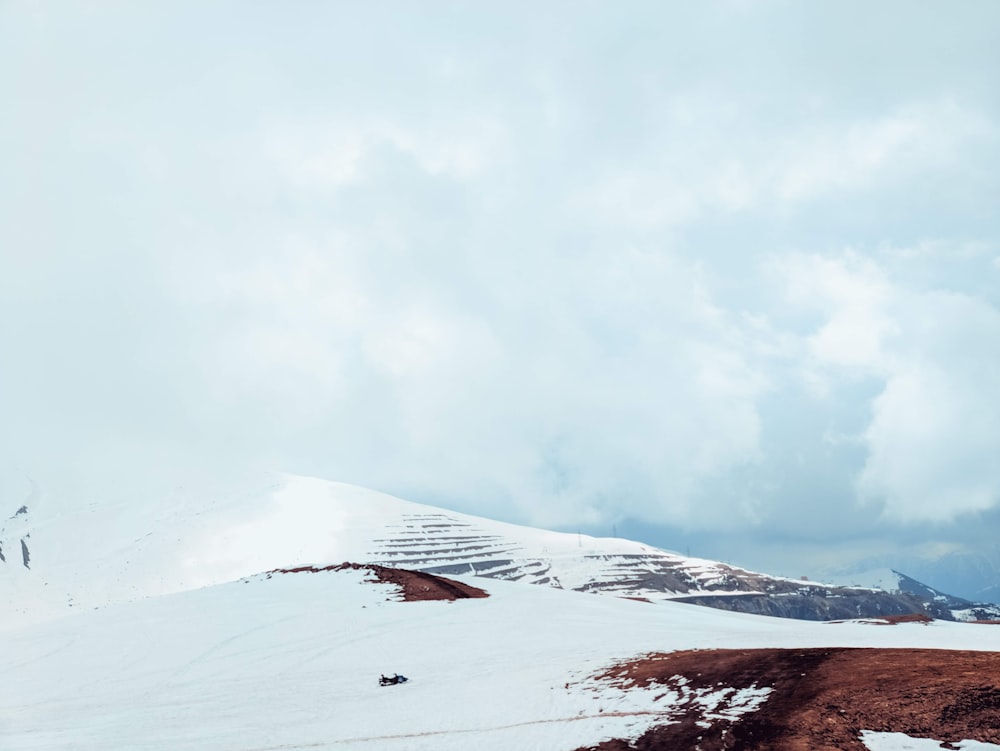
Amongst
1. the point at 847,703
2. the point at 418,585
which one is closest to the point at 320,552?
the point at 418,585

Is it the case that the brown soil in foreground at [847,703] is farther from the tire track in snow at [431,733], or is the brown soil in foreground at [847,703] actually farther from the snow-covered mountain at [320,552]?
the snow-covered mountain at [320,552]

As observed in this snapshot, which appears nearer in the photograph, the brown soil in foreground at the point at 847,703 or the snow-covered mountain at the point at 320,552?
the brown soil in foreground at the point at 847,703

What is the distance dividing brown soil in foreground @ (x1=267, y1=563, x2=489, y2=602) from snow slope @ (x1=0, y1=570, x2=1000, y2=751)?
6.64ft

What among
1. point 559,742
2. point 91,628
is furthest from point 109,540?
point 559,742

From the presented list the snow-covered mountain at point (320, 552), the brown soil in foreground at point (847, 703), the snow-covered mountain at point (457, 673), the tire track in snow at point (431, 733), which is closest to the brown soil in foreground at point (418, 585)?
the snow-covered mountain at point (457, 673)

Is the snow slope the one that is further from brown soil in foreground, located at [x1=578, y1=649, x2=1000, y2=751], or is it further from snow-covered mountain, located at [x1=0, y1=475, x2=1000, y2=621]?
snow-covered mountain, located at [x1=0, y1=475, x2=1000, y2=621]

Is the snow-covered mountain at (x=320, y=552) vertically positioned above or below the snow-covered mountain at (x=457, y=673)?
above

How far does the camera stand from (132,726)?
A: 3053 cm

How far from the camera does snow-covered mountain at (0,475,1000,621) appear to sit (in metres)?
114

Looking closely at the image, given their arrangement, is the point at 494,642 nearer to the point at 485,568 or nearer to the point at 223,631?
the point at 223,631

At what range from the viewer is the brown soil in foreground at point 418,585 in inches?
2333

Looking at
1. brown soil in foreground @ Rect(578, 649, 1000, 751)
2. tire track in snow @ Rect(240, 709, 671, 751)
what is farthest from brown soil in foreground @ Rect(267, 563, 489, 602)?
brown soil in foreground @ Rect(578, 649, 1000, 751)

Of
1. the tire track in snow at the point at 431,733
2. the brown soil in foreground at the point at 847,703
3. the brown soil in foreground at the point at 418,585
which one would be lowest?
the tire track in snow at the point at 431,733

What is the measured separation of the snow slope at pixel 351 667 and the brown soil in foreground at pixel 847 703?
1.45m
